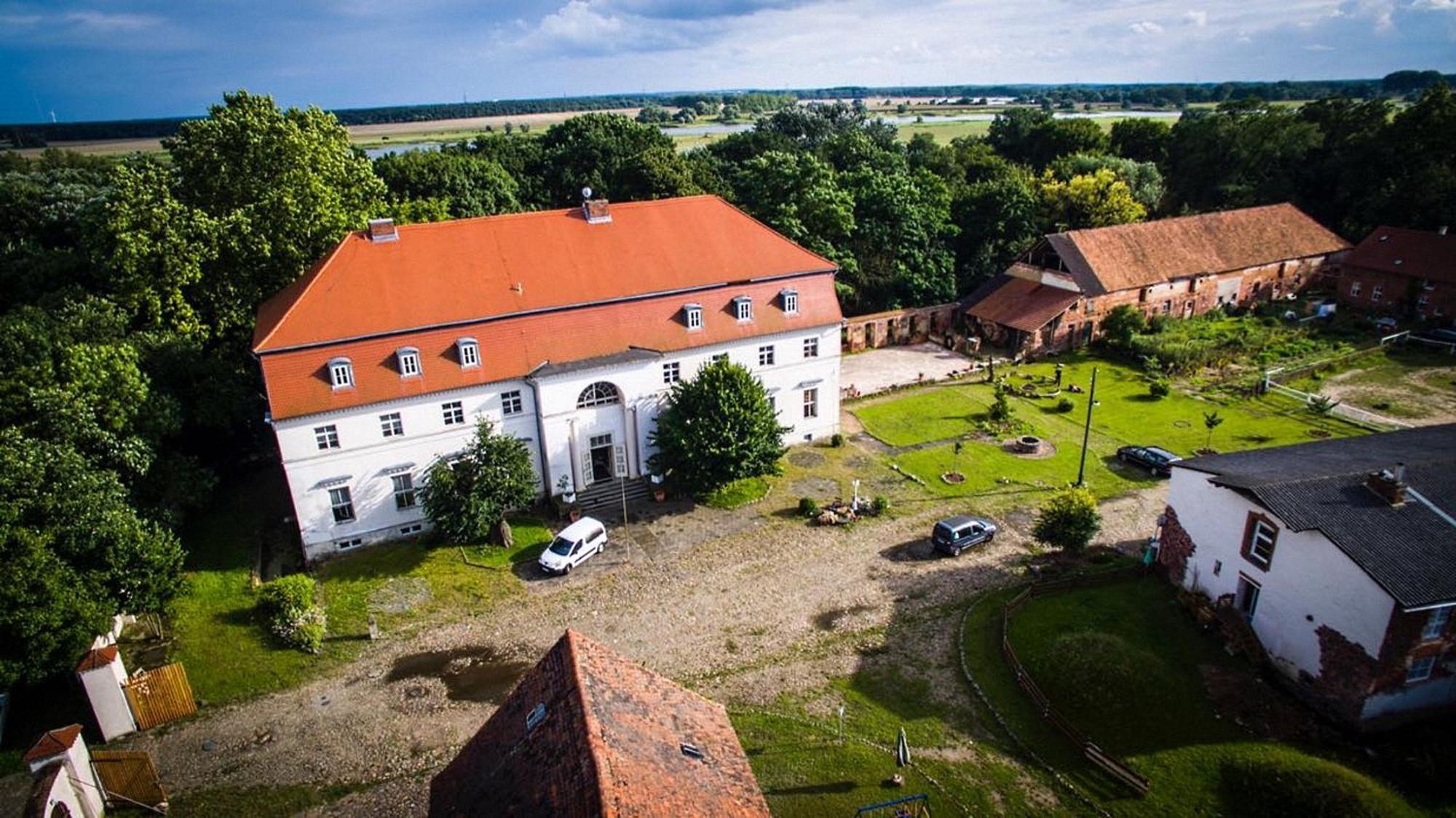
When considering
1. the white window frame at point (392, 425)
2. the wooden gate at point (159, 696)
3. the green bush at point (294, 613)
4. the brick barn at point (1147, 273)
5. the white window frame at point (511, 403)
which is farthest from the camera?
the brick barn at point (1147, 273)

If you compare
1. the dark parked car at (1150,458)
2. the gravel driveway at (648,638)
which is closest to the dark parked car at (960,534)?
the gravel driveway at (648,638)

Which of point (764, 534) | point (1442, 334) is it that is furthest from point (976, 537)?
point (1442, 334)

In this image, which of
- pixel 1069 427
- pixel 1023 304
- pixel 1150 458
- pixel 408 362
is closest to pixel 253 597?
pixel 408 362

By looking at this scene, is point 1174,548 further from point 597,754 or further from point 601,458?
point 601,458

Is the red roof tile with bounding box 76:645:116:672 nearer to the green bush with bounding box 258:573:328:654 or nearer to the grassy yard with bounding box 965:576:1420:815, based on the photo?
the green bush with bounding box 258:573:328:654

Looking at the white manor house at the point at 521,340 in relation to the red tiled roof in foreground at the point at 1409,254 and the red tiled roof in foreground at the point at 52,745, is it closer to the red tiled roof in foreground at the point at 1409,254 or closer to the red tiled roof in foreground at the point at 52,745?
the red tiled roof in foreground at the point at 52,745

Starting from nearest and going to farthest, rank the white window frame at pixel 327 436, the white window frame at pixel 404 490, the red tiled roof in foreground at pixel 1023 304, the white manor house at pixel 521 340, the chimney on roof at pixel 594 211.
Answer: the white window frame at pixel 327 436 < the white manor house at pixel 521 340 < the white window frame at pixel 404 490 < the chimney on roof at pixel 594 211 < the red tiled roof in foreground at pixel 1023 304
